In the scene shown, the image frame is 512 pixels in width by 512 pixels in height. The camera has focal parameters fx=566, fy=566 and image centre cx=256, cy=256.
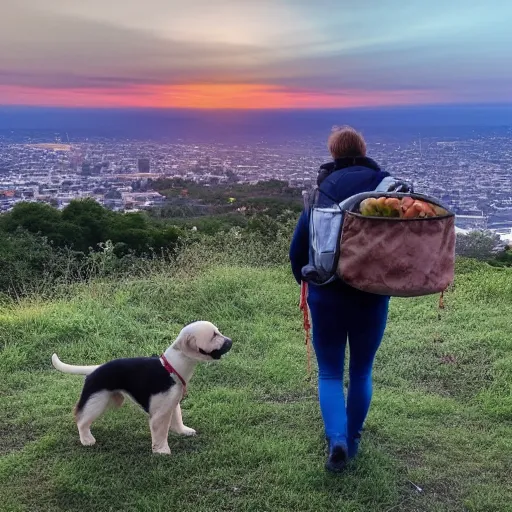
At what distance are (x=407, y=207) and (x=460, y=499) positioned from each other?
5.60 ft

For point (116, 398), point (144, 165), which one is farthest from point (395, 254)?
point (144, 165)

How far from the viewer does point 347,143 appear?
10.2 feet

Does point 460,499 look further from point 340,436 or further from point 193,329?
point 193,329

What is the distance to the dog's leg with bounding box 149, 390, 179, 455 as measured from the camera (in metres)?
3.41

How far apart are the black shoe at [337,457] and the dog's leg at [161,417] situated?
0.97 meters

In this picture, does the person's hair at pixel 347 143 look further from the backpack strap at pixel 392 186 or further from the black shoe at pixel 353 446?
the black shoe at pixel 353 446

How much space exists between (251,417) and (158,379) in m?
0.96

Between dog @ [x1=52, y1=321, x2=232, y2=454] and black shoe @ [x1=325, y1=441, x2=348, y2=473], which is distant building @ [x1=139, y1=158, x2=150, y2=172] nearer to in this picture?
dog @ [x1=52, y1=321, x2=232, y2=454]

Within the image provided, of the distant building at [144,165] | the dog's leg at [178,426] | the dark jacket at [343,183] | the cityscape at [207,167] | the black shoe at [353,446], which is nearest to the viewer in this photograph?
the dark jacket at [343,183]

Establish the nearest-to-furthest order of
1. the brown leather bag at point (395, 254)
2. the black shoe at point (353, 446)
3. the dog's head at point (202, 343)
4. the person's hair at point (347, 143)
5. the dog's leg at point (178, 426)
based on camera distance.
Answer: the brown leather bag at point (395, 254) < the person's hair at point (347, 143) < the dog's head at point (202, 343) < the black shoe at point (353, 446) < the dog's leg at point (178, 426)

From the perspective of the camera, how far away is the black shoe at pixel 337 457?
322cm

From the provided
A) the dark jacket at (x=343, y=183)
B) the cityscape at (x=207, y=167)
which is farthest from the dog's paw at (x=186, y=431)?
the cityscape at (x=207, y=167)

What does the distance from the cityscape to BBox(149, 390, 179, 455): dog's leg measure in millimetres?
6634

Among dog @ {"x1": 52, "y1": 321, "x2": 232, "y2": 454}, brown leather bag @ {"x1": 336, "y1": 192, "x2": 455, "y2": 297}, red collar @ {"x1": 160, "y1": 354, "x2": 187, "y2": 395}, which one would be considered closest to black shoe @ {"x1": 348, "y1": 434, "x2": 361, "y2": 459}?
dog @ {"x1": 52, "y1": 321, "x2": 232, "y2": 454}
